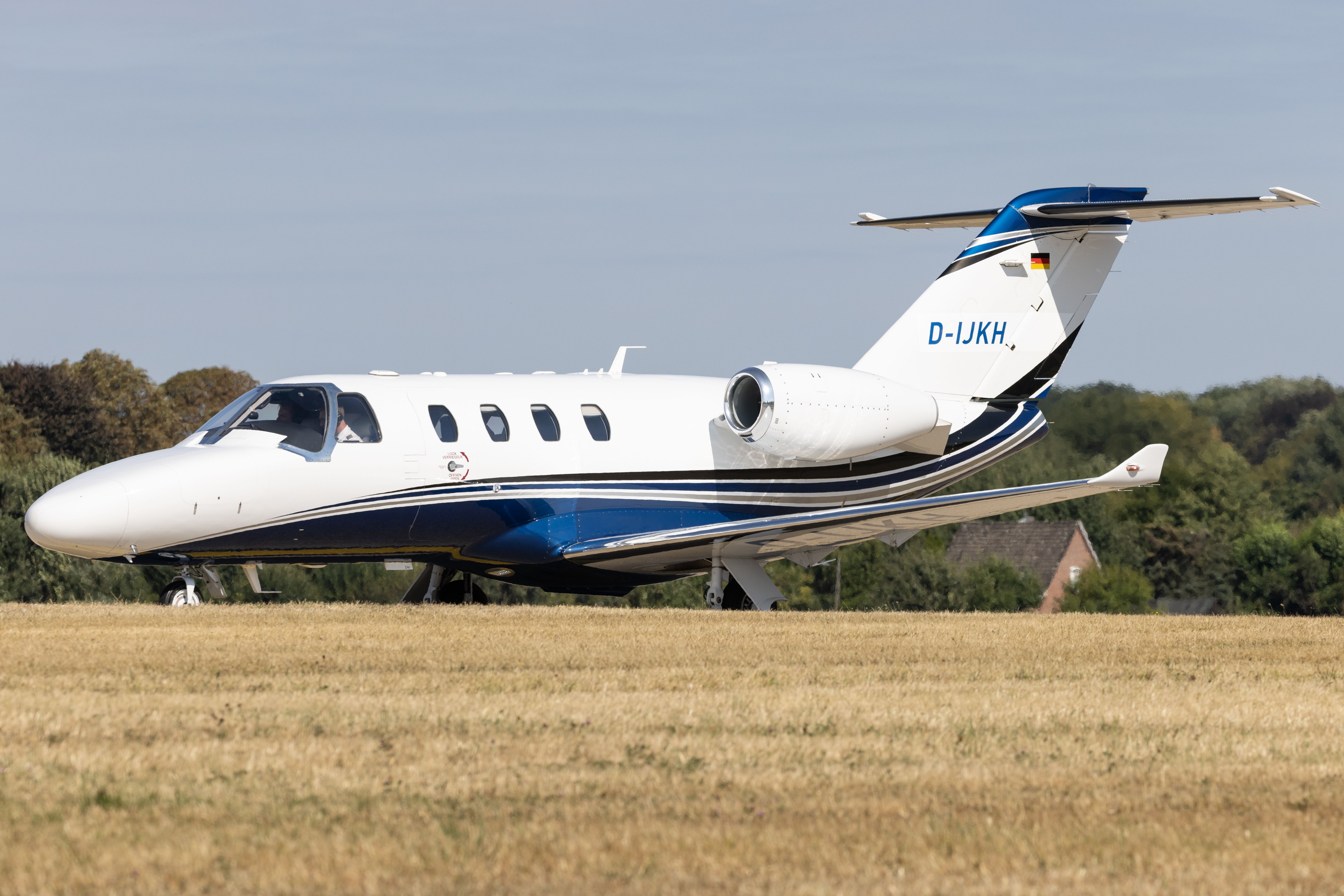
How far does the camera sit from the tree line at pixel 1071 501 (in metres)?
47.8

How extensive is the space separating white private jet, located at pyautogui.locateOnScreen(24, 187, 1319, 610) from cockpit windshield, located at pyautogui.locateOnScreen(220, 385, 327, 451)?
0.02 metres

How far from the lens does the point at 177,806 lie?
6887 mm

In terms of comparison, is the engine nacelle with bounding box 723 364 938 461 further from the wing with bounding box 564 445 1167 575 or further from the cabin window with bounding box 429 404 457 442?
the cabin window with bounding box 429 404 457 442

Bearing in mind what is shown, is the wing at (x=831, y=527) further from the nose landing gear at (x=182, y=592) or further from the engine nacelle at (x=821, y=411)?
the nose landing gear at (x=182, y=592)

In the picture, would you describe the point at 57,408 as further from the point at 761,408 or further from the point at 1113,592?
the point at 761,408

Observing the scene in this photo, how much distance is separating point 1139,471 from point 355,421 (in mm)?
9093

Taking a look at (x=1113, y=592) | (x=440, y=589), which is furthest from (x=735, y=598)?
(x=1113, y=592)

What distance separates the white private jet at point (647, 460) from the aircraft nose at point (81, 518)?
0.02 m

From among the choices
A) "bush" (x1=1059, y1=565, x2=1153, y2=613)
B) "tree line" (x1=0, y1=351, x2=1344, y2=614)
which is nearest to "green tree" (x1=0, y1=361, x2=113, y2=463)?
"tree line" (x1=0, y1=351, x2=1344, y2=614)

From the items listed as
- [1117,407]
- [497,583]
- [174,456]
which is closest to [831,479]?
[174,456]

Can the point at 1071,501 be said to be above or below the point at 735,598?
below

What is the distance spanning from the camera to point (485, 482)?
2000 centimetres

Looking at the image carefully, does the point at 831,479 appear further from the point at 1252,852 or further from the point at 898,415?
the point at 1252,852

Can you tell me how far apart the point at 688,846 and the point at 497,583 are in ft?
176
